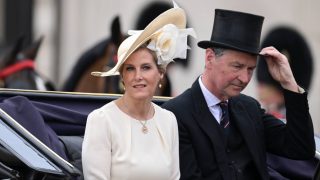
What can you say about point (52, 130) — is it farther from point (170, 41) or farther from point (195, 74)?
point (195, 74)

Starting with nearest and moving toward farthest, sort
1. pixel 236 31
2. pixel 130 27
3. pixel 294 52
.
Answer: pixel 236 31, pixel 294 52, pixel 130 27

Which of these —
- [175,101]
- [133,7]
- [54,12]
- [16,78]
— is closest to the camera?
[175,101]

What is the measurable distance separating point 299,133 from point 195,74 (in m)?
9.88

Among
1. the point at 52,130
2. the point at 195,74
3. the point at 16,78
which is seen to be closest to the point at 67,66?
the point at 195,74

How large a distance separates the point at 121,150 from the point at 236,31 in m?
0.82

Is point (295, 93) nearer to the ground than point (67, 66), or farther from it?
farther from it

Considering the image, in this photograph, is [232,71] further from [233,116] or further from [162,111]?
[162,111]

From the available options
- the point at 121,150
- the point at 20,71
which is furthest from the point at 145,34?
the point at 20,71

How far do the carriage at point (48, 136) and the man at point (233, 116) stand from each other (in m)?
0.26

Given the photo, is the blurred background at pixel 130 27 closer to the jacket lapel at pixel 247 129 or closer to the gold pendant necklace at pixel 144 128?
the jacket lapel at pixel 247 129

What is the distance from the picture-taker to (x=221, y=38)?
4957mm

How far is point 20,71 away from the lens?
9461mm

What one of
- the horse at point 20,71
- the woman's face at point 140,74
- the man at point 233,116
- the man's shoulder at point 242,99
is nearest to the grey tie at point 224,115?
the man at point 233,116

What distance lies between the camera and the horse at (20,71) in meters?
9.12
